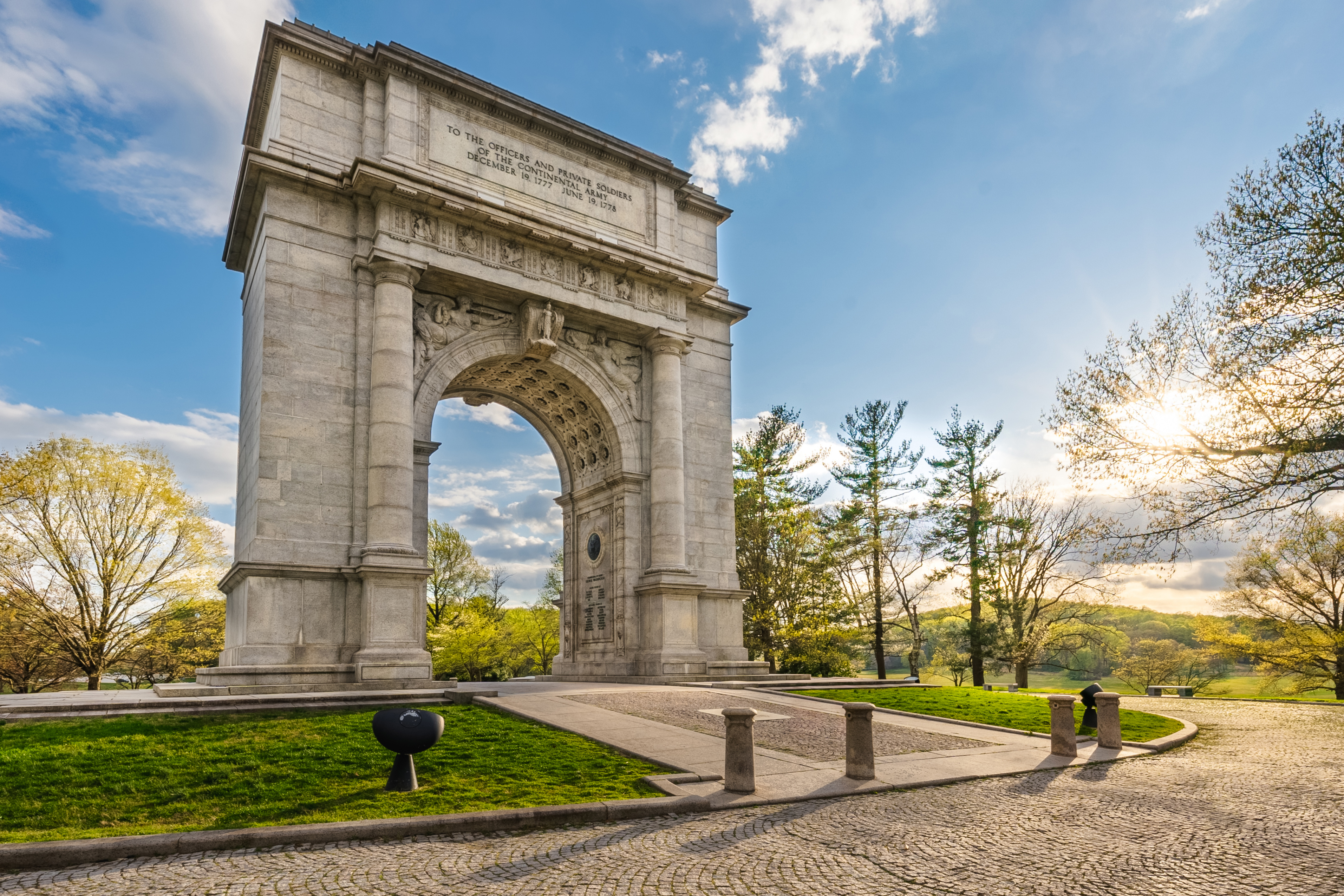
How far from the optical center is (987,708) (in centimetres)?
1744

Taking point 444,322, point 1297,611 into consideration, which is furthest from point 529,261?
point 1297,611

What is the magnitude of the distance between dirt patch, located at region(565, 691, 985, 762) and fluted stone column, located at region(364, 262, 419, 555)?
5822 mm

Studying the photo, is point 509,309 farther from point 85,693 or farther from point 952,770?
point 952,770

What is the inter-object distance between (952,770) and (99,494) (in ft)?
109

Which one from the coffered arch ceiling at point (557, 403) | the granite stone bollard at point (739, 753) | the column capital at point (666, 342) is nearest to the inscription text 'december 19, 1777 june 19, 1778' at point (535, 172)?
the column capital at point (666, 342)

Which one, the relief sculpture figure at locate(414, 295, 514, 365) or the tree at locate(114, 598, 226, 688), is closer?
the relief sculpture figure at locate(414, 295, 514, 365)

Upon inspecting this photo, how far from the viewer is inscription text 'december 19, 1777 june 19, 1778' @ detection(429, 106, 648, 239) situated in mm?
21625

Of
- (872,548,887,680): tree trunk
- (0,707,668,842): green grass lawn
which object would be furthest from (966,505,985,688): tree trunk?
(0,707,668,842): green grass lawn

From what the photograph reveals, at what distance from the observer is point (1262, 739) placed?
14.8m

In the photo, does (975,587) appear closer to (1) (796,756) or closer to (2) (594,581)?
(2) (594,581)

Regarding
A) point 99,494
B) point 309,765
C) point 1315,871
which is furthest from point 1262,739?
point 99,494

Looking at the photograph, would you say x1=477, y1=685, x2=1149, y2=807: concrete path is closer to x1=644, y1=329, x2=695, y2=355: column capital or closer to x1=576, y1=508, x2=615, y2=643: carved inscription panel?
x1=576, y1=508, x2=615, y2=643: carved inscription panel

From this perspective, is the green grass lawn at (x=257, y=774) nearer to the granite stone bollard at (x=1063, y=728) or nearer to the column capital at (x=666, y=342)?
the granite stone bollard at (x=1063, y=728)

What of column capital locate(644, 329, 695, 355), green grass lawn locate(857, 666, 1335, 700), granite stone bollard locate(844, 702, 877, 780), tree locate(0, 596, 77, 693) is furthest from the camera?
green grass lawn locate(857, 666, 1335, 700)
